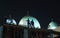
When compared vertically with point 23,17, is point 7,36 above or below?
below

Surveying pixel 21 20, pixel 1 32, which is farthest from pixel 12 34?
pixel 21 20

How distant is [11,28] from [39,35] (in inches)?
41.9

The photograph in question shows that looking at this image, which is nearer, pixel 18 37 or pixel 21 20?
pixel 18 37

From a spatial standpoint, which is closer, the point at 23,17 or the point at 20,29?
the point at 20,29

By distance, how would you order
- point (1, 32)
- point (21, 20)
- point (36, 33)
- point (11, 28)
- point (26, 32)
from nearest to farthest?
point (1, 32)
point (11, 28)
point (26, 32)
point (36, 33)
point (21, 20)

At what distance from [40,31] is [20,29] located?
0.76m

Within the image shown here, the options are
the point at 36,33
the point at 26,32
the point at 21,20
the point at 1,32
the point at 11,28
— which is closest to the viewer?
the point at 1,32

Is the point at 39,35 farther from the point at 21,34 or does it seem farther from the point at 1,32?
the point at 1,32

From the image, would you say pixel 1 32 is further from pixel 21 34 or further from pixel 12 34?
pixel 21 34

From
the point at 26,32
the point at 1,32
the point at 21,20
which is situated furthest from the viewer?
the point at 21,20

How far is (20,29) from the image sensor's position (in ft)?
15.5

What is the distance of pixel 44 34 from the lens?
5.48 metres

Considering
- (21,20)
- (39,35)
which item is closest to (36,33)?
(39,35)

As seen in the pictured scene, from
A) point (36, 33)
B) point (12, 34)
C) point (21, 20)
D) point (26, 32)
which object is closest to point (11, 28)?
point (12, 34)
